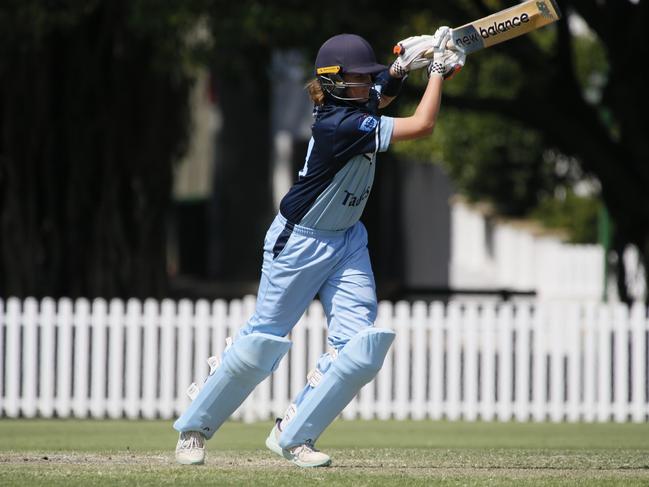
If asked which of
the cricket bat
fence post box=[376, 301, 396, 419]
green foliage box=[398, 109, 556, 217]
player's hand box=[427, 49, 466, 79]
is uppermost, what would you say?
green foliage box=[398, 109, 556, 217]

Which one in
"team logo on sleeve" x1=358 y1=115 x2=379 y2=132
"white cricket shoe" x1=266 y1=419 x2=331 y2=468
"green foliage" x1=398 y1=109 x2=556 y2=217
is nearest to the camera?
"team logo on sleeve" x1=358 y1=115 x2=379 y2=132

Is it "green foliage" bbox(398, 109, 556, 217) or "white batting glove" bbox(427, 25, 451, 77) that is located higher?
"green foliage" bbox(398, 109, 556, 217)

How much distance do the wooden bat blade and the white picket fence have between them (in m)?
6.11

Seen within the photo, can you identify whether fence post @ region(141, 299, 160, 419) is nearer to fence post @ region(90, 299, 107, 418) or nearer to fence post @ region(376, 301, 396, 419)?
fence post @ region(90, 299, 107, 418)

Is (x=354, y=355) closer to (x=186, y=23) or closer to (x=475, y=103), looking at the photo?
(x=186, y=23)

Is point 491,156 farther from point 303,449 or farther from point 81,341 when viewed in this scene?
point 303,449

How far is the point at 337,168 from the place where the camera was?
20.0ft

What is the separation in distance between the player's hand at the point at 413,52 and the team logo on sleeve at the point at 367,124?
0.36 m

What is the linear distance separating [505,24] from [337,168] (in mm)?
1035

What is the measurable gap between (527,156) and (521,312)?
77.5 feet

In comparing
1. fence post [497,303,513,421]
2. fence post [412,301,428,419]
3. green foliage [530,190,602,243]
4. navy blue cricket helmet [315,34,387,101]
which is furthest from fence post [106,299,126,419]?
green foliage [530,190,602,243]

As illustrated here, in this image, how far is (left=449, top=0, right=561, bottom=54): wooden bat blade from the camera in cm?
611

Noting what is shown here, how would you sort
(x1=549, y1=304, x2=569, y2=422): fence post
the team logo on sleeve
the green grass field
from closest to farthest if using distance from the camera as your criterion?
the green grass field < the team logo on sleeve < (x1=549, y1=304, x2=569, y2=422): fence post

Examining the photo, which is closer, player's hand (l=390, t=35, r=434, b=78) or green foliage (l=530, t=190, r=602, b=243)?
player's hand (l=390, t=35, r=434, b=78)
